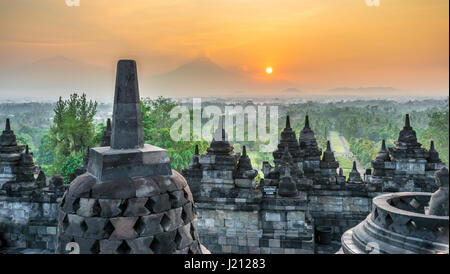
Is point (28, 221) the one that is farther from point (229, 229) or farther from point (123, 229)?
point (123, 229)

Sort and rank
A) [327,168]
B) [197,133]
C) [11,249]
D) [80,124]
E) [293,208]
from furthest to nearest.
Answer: [197,133]
[80,124]
[327,168]
[11,249]
[293,208]

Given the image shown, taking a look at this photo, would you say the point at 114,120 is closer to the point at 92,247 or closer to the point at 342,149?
the point at 92,247

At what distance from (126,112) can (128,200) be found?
40.5 inches

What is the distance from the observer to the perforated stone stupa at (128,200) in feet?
11.4

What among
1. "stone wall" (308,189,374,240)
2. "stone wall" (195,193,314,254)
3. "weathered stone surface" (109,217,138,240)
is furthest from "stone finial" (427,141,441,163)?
"weathered stone surface" (109,217,138,240)

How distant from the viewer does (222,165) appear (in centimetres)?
1080

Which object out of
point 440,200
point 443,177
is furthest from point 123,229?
point 440,200

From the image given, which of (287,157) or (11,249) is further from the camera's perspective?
(287,157)

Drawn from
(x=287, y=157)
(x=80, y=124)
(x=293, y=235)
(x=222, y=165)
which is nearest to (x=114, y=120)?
(x=222, y=165)

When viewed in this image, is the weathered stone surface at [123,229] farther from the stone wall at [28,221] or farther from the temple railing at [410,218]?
the stone wall at [28,221]

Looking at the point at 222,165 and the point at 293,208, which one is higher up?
the point at 222,165

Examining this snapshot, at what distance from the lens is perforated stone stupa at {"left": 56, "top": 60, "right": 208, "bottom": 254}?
347 centimetres
